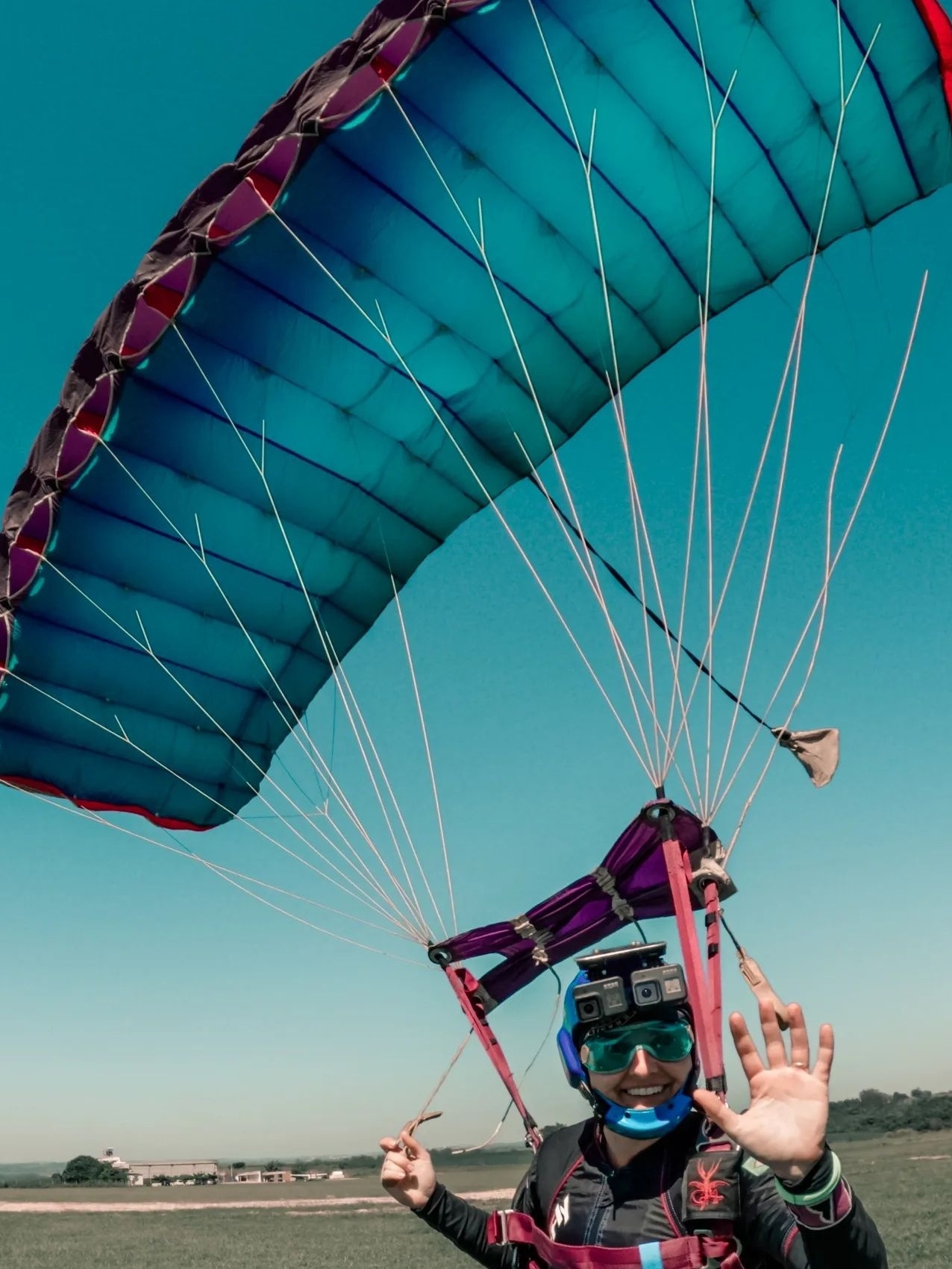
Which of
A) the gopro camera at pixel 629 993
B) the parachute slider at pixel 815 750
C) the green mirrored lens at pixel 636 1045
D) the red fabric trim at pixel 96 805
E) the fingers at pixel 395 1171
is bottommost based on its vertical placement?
the fingers at pixel 395 1171

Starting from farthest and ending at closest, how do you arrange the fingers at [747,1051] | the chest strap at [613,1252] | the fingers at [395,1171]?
the fingers at [395,1171]
the chest strap at [613,1252]
the fingers at [747,1051]

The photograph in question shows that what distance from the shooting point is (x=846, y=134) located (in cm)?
766

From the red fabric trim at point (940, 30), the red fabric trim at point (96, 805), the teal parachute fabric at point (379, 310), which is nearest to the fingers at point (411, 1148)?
the teal parachute fabric at point (379, 310)

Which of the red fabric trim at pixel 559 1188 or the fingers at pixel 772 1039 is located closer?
the fingers at pixel 772 1039

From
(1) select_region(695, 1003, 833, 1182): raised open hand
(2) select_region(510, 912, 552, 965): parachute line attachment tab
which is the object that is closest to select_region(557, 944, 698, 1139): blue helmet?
(1) select_region(695, 1003, 833, 1182): raised open hand

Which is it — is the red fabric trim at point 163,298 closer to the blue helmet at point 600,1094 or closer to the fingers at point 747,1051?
the blue helmet at point 600,1094

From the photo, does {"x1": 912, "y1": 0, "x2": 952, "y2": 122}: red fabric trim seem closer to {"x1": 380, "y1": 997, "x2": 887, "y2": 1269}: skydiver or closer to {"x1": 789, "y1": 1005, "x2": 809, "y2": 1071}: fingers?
{"x1": 380, "y1": 997, "x2": 887, "y2": 1269}: skydiver

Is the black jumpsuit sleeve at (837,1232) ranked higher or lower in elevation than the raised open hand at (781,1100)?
lower

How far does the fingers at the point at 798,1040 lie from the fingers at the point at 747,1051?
87 mm

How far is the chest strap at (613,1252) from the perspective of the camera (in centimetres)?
309

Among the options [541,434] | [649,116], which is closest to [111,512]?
[541,434]

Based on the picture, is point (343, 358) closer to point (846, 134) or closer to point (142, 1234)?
point (846, 134)

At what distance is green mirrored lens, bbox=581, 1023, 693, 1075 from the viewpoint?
355cm

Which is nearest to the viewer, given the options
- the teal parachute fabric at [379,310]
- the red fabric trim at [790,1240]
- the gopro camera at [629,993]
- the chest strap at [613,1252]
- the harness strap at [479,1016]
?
the red fabric trim at [790,1240]
